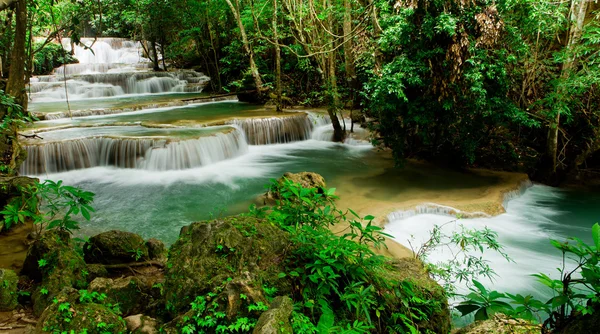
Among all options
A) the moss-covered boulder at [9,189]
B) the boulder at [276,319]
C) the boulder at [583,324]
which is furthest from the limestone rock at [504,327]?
the moss-covered boulder at [9,189]

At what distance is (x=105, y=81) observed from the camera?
1927 centimetres

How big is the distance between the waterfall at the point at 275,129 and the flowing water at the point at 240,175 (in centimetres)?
3

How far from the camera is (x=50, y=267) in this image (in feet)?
9.56

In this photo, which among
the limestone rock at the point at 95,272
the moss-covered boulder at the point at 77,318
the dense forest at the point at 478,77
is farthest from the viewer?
the dense forest at the point at 478,77

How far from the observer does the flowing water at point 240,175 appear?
6262 millimetres

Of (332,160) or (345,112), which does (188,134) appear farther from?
(345,112)

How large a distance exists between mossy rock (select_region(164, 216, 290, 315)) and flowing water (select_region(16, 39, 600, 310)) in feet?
11.3

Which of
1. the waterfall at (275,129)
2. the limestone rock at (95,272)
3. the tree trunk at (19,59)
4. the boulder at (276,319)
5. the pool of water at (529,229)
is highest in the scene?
the tree trunk at (19,59)

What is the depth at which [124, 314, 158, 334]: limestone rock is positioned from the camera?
2.27 metres

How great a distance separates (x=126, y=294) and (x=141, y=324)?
457mm

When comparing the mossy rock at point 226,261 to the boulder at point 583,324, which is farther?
the mossy rock at point 226,261

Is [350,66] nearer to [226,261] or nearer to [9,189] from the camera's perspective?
[9,189]

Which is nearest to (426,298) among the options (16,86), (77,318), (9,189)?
(77,318)

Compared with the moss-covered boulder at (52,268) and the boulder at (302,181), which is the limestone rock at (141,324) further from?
the boulder at (302,181)
